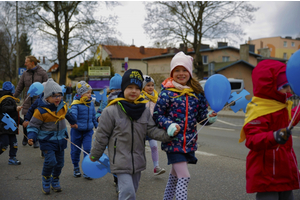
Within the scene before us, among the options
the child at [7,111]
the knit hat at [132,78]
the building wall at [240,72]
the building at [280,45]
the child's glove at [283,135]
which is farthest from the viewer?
the building at [280,45]

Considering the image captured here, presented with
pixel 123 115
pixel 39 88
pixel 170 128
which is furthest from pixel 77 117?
pixel 170 128

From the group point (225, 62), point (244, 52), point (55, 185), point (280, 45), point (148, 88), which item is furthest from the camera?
point (280, 45)

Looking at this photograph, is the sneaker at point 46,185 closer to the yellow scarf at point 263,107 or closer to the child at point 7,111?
the child at point 7,111

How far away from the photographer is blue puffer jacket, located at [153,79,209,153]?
2.93 m

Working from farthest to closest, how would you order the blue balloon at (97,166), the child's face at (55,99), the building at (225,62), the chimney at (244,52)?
the chimney at (244,52)
the building at (225,62)
the child's face at (55,99)
the blue balloon at (97,166)

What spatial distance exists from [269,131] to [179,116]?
37.9 inches

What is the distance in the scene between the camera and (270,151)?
2.32m

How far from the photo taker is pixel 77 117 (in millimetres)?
4844

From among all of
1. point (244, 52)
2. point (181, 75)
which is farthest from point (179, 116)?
point (244, 52)

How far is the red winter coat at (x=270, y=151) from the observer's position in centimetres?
230

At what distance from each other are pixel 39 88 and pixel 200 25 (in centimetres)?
2144

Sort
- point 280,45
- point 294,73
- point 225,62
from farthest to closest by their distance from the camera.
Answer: point 280,45
point 225,62
point 294,73

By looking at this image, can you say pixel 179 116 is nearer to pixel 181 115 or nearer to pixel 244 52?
pixel 181 115

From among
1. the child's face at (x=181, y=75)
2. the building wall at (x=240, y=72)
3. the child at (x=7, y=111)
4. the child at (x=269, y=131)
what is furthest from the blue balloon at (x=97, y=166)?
the building wall at (x=240, y=72)
